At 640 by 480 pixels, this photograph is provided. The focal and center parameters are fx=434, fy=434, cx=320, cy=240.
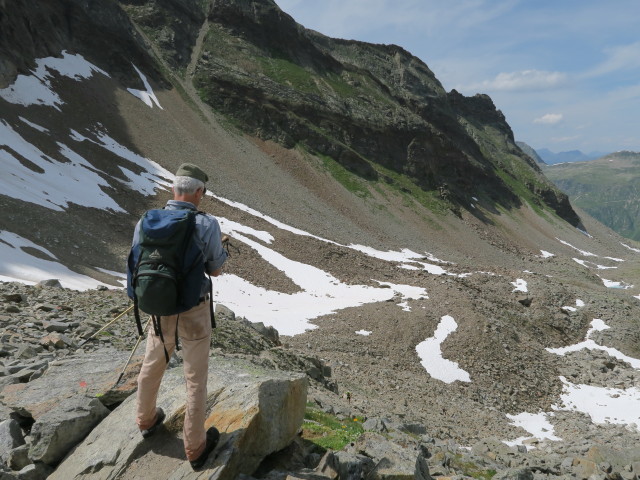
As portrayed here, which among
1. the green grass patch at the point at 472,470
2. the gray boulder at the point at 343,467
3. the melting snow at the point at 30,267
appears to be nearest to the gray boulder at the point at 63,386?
the gray boulder at the point at 343,467

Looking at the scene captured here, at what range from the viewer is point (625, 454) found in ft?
50.2

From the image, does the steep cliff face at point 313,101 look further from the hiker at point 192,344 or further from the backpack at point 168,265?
the backpack at point 168,265

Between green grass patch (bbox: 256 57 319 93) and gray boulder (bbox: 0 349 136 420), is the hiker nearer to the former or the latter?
gray boulder (bbox: 0 349 136 420)

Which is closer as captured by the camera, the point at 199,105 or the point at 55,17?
the point at 55,17

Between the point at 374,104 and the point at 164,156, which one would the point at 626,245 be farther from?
the point at 164,156

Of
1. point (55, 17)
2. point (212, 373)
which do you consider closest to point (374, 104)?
point (55, 17)

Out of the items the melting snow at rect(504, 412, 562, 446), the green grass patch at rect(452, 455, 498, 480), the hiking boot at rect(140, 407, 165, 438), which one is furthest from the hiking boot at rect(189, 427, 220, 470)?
the melting snow at rect(504, 412, 562, 446)

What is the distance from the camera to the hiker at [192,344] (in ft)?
18.3

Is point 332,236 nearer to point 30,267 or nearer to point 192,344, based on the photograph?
Answer: point 30,267

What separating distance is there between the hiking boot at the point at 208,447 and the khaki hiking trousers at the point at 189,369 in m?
0.07

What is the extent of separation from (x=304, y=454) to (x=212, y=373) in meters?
2.12

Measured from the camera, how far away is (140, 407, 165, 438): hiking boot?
6.12 metres

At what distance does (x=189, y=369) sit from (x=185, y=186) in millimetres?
2463

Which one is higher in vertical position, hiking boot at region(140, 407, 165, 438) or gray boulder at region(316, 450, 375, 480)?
hiking boot at region(140, 407, 165, 438)
